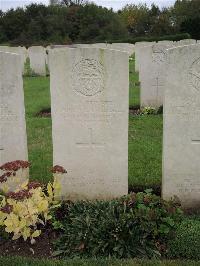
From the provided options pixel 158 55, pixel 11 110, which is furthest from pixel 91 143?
pixel 158 55

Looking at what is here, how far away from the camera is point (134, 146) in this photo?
7.86m

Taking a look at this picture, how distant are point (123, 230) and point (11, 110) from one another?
2172 mm

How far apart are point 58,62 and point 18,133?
112 centimetres

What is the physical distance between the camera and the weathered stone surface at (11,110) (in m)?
5.43

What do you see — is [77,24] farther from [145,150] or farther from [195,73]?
[195,73]

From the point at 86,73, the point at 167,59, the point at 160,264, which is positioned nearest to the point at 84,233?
the point at 160,264

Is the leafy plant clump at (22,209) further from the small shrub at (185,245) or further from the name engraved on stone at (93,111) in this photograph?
the small shrub at (185,245)

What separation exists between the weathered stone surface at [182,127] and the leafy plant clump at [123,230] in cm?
58

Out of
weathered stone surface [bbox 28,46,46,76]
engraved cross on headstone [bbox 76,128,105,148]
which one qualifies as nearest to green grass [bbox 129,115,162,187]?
engraved cross on headstone [bbox 76,128,105,148]

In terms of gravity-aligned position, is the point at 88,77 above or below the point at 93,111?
above

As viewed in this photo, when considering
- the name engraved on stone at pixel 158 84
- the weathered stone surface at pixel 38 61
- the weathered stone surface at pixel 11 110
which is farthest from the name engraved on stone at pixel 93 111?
the weathered stone surface at pixel 38 61

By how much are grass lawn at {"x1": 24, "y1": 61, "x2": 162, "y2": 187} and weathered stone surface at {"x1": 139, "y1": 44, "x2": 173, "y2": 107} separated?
869mm

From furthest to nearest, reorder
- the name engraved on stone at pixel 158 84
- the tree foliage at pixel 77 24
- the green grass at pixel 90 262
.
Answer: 1. the tree foliage at pixel 77 24
2. the name engraved on stone at pixel 158 84
3. the green grass at pixel 90 262

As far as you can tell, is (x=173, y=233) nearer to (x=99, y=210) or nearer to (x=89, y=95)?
(x=99, y=210)
